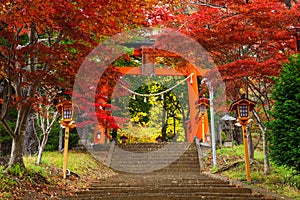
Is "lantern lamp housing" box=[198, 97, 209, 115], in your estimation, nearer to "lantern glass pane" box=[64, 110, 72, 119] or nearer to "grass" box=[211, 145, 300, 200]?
"grass" box=[211, 145, 300, 200]

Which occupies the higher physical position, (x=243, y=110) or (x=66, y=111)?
(x=66, y=111)

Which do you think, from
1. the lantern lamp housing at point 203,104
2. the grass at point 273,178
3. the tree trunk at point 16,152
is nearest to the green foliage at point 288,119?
the grass at point 273,178

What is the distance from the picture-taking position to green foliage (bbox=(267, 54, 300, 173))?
510 centimetres

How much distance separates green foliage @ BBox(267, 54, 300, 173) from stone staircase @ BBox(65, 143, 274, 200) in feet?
2.62

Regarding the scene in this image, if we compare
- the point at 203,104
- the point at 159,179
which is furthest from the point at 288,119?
the point at 203,104

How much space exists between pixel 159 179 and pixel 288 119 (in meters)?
3.69

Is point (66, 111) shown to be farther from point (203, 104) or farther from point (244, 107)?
point (203, 104)

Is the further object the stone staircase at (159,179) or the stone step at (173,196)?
the stone staircase at (159,179)

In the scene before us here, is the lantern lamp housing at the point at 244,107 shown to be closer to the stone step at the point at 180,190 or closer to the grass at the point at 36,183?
the stone step at the point at 180,190

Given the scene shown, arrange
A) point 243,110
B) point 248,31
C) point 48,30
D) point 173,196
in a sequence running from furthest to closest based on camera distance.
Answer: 1. point 243,110
2. point 248,31
3. point 48,30
4. point 173,196

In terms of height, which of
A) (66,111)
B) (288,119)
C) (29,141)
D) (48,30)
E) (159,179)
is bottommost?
(159,179)

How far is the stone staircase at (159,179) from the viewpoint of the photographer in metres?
5.64

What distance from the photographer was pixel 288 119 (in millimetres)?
5234

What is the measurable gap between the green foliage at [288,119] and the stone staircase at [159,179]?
799 millimetres
